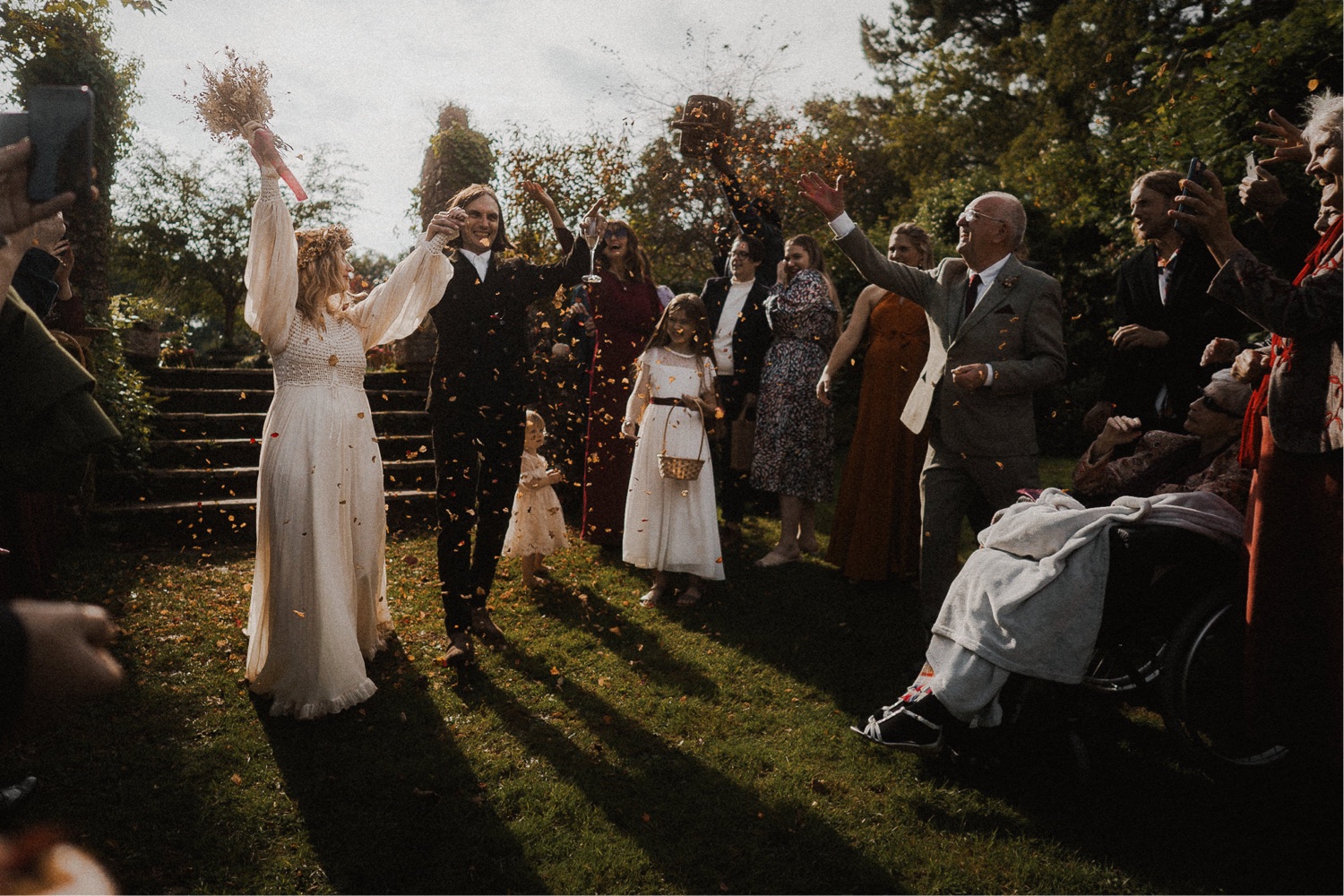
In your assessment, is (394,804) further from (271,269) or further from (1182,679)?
(1182,679)

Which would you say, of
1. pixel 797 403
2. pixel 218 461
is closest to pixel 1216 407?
pixel 797 403

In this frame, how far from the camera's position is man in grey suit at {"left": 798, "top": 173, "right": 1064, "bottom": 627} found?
13.9 feet

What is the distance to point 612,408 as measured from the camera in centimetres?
723

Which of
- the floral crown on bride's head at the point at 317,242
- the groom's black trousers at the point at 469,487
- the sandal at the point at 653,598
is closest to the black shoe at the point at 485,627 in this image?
the groom's black trousers at the point at 469,487

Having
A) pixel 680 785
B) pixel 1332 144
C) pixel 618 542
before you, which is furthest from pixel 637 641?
pixel 1332 144

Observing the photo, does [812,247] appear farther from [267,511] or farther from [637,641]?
[267,511]

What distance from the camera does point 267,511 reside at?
164 inches

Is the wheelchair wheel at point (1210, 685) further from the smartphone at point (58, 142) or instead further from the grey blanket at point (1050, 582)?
the smartphone at point (58, 142)

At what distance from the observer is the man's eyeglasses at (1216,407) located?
3.82 meters

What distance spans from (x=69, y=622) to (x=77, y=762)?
3.34m

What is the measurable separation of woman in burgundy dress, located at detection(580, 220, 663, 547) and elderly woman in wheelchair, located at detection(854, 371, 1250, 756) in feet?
12.3

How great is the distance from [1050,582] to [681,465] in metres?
2.91

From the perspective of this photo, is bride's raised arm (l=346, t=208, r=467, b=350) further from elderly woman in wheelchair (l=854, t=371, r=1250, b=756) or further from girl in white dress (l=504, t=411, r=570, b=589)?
elderly woman in wheelchair (l=854, t=371, r=1250, b=756)

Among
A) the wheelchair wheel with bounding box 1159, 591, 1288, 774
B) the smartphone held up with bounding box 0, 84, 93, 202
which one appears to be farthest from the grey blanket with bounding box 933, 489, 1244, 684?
the smartphone held up with bounding box 0, 84, 93, 202
